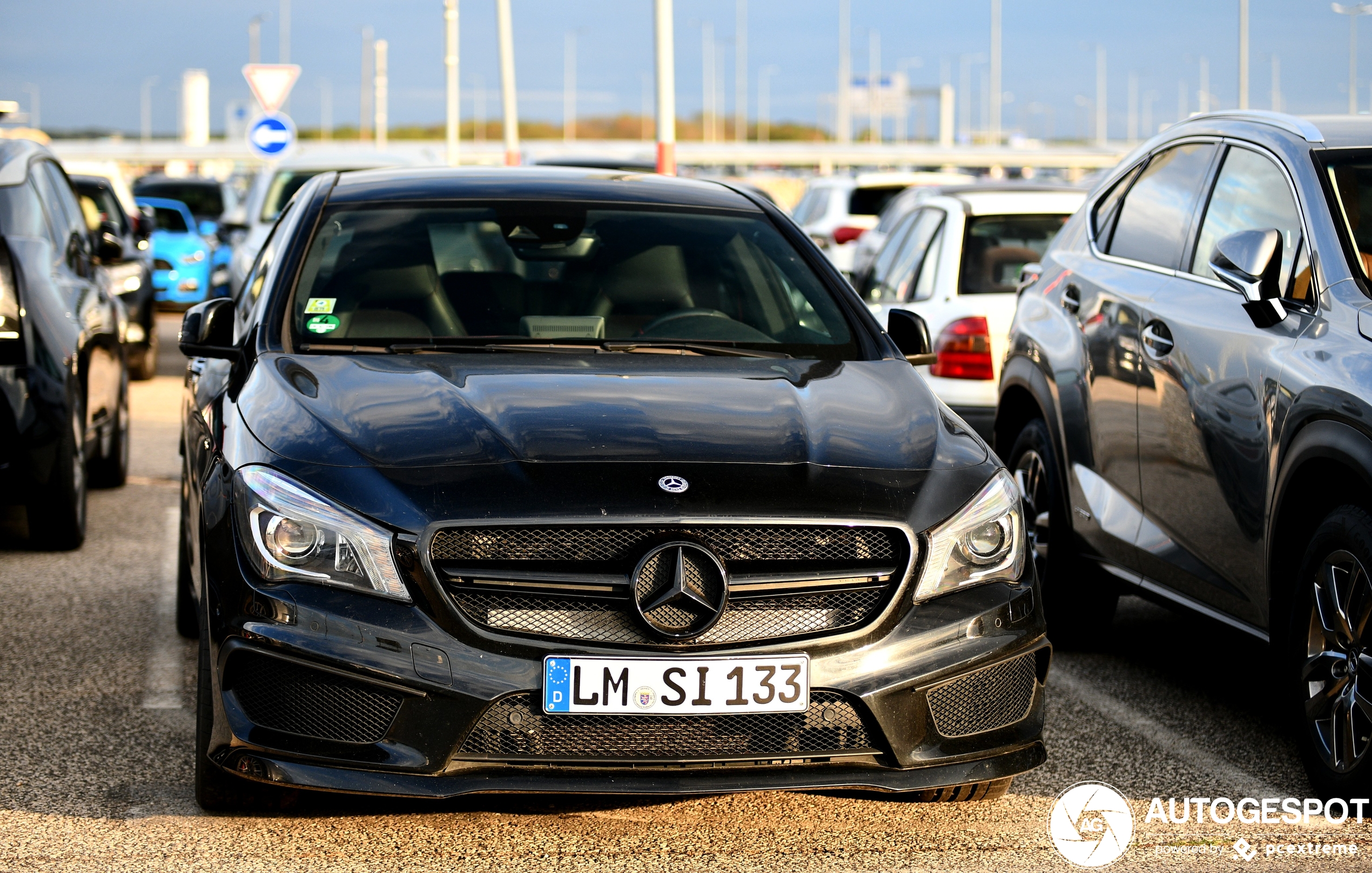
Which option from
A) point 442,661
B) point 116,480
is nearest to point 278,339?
point 442,661

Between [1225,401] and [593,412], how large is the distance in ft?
5.97

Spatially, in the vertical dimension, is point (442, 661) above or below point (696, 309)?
below

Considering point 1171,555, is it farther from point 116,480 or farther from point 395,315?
point 116,480

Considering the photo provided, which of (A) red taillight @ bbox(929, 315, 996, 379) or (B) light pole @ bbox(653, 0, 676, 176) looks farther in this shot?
(B) light pole @ bbox(653, 0, 676, 176)

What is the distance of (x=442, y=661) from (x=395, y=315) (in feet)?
5.38

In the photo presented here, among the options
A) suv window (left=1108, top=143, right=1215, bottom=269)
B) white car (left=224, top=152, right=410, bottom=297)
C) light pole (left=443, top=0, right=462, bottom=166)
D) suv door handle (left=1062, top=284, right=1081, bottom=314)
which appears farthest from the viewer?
light pole (left=443, top=0, right=462, bottom=166)

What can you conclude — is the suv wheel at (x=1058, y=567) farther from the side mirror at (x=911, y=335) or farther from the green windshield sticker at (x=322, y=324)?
the green windshield sticker at (x=322, y=324)

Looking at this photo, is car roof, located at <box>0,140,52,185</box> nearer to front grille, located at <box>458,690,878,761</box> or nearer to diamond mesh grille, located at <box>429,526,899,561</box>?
diamond mesh grille, located at <box>429,526,899,561</box>

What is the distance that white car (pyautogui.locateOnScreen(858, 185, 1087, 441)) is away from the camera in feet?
28.4

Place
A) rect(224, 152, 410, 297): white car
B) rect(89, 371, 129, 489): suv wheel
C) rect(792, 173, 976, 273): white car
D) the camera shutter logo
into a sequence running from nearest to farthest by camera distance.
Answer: the camera shutter logo
rect(89, 371, 129, 489): suv wheel
rect(224, 152, 410, 297): white car
rect(792, 173, 976, 273): white car

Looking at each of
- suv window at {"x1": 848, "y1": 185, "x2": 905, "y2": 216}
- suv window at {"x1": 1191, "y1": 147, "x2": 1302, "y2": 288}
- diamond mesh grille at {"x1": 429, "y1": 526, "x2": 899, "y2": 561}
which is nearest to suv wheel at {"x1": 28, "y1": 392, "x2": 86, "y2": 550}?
diamond mesh grille at {"x1": 429, "y1": 526, "x2": 899, "y2": 561}

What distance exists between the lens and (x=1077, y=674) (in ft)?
19.6

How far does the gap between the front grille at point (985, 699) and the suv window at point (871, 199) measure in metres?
17.3

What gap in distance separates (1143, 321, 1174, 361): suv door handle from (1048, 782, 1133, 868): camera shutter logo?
135 centimetres
